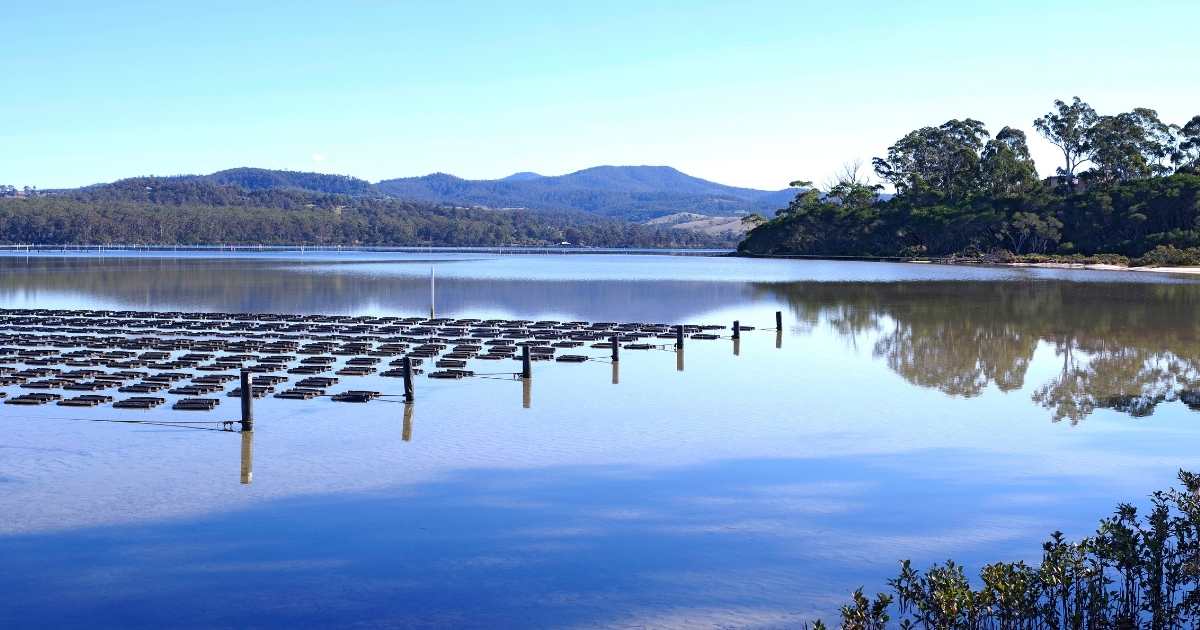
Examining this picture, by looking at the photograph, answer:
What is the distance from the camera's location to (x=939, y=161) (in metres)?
140

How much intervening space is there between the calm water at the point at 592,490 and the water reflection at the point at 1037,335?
0.25 meters

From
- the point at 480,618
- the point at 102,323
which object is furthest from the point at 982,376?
the point at 102,323

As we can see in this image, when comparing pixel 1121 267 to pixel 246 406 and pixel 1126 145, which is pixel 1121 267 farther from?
pixel 246 406

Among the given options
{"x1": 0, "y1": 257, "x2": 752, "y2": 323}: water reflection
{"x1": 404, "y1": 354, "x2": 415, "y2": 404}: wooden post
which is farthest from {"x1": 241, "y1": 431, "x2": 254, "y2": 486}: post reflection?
{"x1": 0, "y1": 257, "x2": 752, "y2": 323}: water reflection

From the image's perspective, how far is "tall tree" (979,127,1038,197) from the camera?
118m

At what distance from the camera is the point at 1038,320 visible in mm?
44469

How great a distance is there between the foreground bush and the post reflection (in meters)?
9.52

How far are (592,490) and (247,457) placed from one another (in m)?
5.85

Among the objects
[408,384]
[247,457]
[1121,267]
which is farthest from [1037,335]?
[1121,267]

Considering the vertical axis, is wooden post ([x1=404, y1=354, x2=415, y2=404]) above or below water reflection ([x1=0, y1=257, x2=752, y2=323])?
below

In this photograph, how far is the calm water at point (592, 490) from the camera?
38.4 ft

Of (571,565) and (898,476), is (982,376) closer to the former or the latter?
(898,476)

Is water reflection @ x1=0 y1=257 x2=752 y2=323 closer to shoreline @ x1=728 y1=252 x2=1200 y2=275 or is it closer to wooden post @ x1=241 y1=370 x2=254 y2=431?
wooden post @ x1=241 y1=370 x2=254 y2=431

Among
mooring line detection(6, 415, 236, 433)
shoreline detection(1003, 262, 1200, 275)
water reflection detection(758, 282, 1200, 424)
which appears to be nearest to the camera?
mooring line detection(6, 415, 236, 433)
